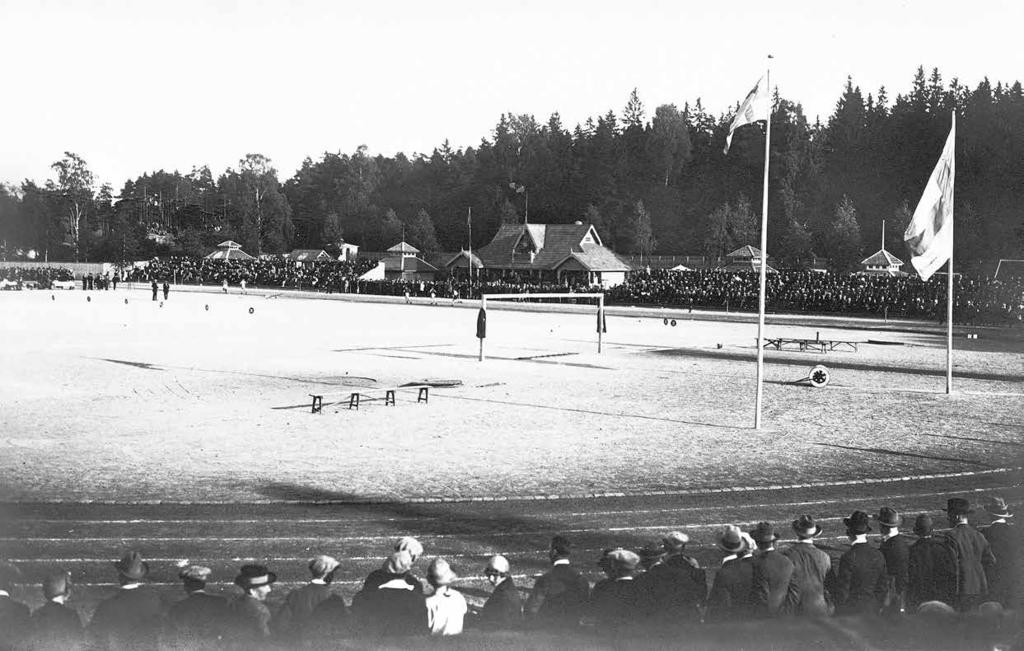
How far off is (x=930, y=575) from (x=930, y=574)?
11 mm

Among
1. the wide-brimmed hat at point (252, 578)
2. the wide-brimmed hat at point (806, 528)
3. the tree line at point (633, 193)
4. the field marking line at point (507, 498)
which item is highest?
the tree line at point (633, 193)

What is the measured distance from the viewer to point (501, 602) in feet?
24.0

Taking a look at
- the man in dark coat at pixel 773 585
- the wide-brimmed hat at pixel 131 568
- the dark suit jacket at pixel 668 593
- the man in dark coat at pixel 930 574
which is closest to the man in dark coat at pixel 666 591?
the dark suit jacket at pixel 668 593

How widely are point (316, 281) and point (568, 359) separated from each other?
2660 inches

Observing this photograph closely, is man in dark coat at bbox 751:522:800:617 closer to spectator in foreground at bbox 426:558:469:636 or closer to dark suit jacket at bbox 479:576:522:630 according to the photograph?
dark suit jacket at bbox 479:576:522:630

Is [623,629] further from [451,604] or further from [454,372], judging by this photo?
[454,372]

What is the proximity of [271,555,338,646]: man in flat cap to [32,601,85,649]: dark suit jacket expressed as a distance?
4.29 ft

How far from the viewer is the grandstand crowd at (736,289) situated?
53.8m

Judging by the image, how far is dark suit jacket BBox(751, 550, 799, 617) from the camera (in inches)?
306

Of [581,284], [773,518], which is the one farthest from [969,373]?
[581,284]

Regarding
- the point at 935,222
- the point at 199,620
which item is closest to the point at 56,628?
the point at 199,620

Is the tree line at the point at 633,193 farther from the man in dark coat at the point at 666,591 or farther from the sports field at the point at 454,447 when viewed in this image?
the man in dark coat at the point at 666,591

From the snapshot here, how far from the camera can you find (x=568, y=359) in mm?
34781

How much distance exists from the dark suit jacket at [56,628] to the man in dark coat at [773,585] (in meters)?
5.01
